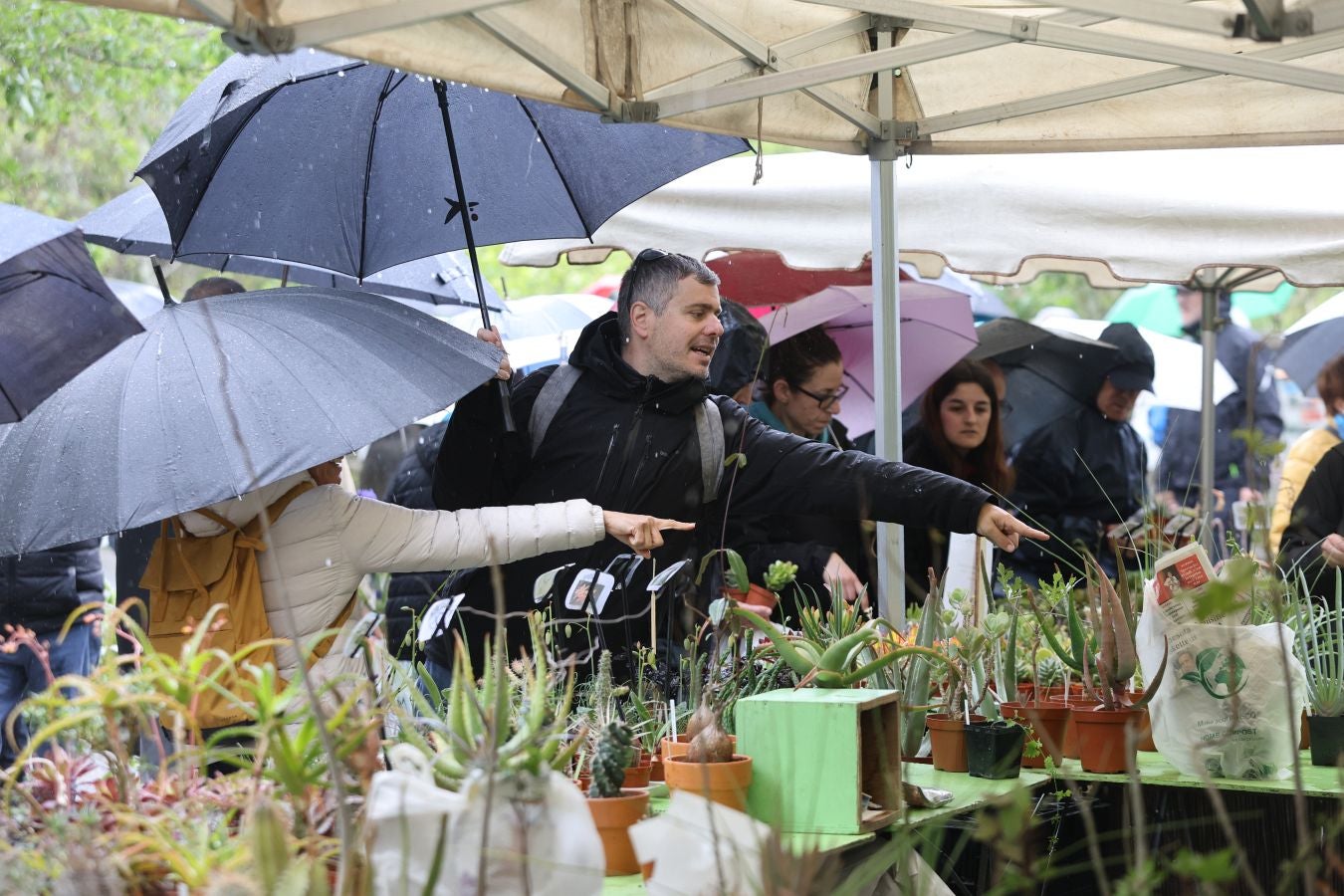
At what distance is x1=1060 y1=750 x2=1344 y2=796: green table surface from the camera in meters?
2.62

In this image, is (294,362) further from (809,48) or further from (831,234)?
(831,234)

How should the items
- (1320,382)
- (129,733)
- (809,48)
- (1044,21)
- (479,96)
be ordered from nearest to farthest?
1. (129,733)
2. (1044,21)
3. (809,48)
4. (479,96)
5. (1320,382)

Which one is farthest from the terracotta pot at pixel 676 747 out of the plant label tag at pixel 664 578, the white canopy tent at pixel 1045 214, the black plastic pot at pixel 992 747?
the white canopy tent at pixel 1045 214

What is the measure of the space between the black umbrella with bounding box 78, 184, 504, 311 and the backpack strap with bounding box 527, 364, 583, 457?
767 millimetres

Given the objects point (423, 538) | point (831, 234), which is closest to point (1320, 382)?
point (831, 234)

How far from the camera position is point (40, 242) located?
108 inches

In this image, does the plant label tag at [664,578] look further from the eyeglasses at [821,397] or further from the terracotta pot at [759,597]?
the eyeglasses at [821,397]

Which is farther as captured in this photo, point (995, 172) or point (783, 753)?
point (995, 172)

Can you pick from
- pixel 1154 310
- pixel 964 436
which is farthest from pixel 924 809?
pixel 1154 310

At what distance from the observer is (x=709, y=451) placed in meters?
3.34

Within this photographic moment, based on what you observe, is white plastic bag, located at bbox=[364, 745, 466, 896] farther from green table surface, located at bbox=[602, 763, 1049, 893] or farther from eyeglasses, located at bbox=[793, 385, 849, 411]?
eyeglasses, located at bbox=[793, 385, 849, 411]

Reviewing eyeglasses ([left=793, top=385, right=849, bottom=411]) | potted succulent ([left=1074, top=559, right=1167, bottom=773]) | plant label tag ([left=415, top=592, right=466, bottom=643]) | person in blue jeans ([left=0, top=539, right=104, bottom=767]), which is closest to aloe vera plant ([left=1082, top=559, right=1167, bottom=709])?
potted succulent ([left=1074, top=559, right=1167, bottom=773])

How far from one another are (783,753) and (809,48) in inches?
69.9

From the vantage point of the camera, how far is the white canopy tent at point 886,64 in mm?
2535
